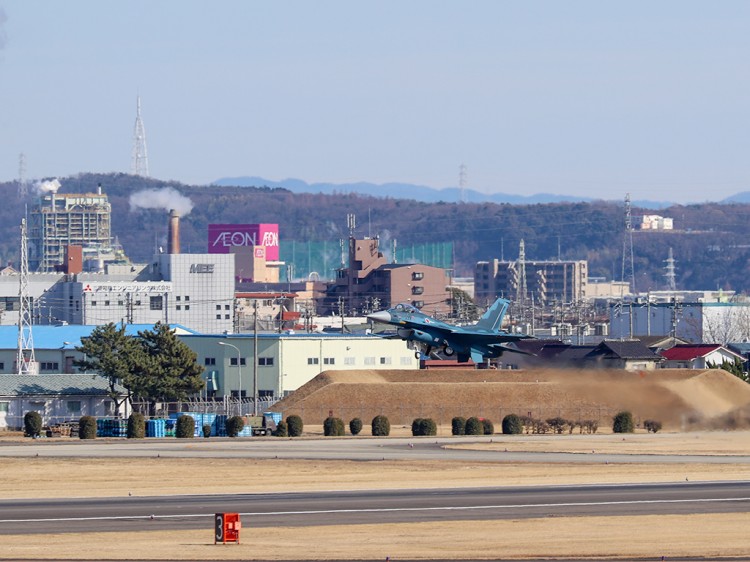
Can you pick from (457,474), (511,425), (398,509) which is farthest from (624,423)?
(398,509)

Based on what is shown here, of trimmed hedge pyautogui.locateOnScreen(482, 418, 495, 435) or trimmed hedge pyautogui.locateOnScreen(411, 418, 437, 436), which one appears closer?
trimmed hedge pyautogui.locateOnScreen(411, 418, 437, 436)

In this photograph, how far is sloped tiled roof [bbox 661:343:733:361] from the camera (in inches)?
6634

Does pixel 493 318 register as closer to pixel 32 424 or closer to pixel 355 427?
pixel 355 427

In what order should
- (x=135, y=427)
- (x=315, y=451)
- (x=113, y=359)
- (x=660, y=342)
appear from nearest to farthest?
(x=315, y=451) → (x=135, y=427) → (x=113, y=359) → (x=660, y=342)

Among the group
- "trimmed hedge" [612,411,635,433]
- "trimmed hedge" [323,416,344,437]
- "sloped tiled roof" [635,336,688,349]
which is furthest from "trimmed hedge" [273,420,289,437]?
"sloped tiled roof" [635,336,688,349]

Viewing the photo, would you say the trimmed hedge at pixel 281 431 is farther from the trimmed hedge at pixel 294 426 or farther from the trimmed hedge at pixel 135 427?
the trimmed hedge at pixel 135 427

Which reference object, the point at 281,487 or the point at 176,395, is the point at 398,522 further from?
the point at 176,395

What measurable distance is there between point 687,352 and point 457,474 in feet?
287

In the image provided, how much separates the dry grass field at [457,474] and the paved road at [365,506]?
8.08ft

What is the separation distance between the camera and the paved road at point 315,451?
100m

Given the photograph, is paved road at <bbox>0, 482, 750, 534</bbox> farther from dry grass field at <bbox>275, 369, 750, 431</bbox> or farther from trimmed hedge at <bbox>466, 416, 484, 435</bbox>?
trimmed hedge at <bbox>466, 416, 484, 435</bbox>

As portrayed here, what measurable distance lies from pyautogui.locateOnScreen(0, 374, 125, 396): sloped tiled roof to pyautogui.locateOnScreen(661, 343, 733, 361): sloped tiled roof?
207 feet

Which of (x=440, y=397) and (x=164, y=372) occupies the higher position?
(x=164, y=372)

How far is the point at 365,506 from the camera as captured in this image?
2904 inches
